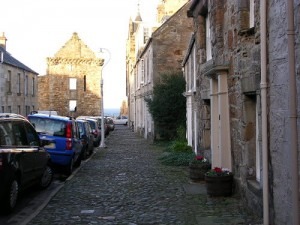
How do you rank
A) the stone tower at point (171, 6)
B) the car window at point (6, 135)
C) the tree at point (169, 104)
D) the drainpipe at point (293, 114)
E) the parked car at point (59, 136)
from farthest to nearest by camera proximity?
the stone tower at point (171, 6) < the tree at point (169, 104) < the parked car at point (59, 136) < the car window at point (6, 135) < the drainpipe at point (293, 114)

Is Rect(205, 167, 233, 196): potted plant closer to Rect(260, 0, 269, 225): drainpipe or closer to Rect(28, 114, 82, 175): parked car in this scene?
Rect(260, 0, 269, 225): drainpipe

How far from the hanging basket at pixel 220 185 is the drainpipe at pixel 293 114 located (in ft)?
13.8

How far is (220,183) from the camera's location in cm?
988

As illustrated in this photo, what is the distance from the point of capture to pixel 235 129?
9.73 m

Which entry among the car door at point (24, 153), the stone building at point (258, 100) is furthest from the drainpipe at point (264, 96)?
the car door at point (24, 153)

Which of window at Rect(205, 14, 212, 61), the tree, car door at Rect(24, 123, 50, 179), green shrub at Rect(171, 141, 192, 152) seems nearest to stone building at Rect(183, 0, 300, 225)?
window at Rect(205, 14, 212, 61)

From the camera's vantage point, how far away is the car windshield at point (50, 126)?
1370 cm

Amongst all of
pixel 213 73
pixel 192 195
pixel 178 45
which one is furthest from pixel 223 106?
pixel 178 45

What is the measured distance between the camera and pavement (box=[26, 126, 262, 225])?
8.20 metres

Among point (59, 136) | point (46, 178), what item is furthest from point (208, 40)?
point (46, 178)

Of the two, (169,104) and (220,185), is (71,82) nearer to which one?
(169,104)

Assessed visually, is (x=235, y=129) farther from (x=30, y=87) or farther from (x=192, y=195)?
(x=30, y=87)

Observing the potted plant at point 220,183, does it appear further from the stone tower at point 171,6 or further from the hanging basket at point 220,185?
the stone tower at point 171,6

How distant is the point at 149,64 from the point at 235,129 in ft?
72.2
